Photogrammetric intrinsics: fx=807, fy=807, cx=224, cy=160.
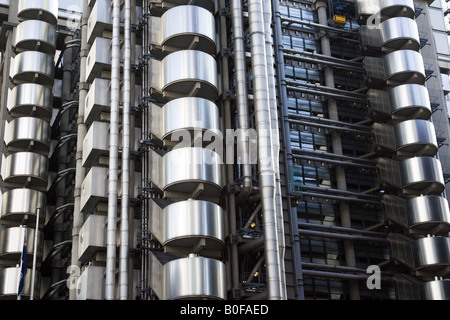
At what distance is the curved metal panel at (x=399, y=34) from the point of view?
218 ft

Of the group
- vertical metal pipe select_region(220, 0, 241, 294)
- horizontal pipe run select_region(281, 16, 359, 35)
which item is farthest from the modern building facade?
horizontal pipe run select_region(281, 16, 359, 35)

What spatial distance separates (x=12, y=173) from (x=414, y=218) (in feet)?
103

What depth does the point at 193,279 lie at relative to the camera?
47.4 metres

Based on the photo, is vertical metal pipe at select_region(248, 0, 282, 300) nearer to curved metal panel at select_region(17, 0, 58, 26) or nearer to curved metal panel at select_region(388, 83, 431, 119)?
curved metal panel at select_region(388, 83, 431, 119)

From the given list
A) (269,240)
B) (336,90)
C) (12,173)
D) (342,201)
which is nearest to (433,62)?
(336,90)

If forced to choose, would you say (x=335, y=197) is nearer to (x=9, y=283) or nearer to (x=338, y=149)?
(x=338, y=149)

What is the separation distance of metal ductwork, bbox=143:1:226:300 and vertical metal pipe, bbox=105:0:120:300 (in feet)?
7.04

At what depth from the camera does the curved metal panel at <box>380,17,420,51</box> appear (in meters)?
66.4

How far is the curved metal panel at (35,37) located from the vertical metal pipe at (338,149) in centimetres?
2377

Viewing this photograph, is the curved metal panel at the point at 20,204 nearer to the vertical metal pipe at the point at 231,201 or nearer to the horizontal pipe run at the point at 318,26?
the vertical metal pipe at the point at 231,201

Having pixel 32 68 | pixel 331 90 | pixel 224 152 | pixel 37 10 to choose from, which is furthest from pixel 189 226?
pixel 37 10

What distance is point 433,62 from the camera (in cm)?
7444

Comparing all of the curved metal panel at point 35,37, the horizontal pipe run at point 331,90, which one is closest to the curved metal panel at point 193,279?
the horizontal pipe run at point 331,90

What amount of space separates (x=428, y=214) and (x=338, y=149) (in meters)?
9.90
